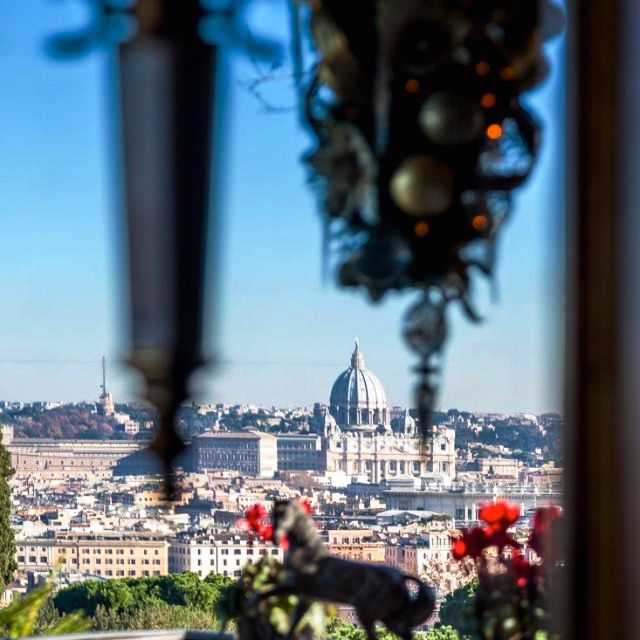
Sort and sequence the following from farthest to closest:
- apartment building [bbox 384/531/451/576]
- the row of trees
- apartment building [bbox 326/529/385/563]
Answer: the row of trees → apartment building [bbox 326/529/385/563] → apartment building [bbox 384/531/451/576]

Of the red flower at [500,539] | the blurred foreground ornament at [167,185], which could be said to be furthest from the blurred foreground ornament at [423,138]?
the red flower at [500,539]

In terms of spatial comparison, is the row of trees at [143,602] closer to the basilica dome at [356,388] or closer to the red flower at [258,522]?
the red flower at [258,522]

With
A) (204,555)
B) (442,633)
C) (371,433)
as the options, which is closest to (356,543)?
(442,633)

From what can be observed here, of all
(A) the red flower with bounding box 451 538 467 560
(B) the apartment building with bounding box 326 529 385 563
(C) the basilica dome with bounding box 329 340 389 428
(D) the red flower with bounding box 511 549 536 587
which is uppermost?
(C) the basilica dome with bounding box 329 340 389 428

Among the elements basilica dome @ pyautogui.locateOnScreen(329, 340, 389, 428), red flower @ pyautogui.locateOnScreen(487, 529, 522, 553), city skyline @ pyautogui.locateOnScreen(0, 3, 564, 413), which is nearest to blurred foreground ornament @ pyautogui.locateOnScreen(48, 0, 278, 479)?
city skyline @ pyautogui.locateOnScreen(0, 3, 564, 413)

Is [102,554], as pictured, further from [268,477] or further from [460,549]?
[460,549]

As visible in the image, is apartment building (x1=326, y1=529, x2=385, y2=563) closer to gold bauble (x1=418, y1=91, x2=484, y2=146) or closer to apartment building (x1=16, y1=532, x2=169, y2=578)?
apartment building (x1=16, y1=532, x2=169, y2=578)
